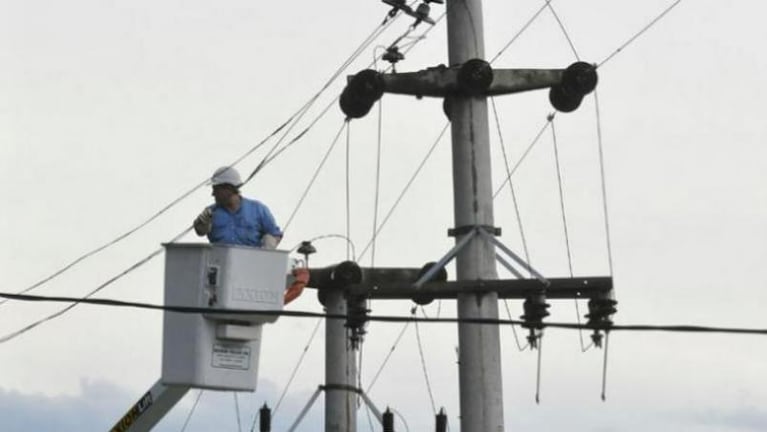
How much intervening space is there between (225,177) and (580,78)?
6084 mm

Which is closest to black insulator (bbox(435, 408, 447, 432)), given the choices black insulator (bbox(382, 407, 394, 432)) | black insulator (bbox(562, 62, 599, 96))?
black insulator (bbox(382, 407, 394, 432))

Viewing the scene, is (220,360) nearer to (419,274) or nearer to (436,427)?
(436,427)

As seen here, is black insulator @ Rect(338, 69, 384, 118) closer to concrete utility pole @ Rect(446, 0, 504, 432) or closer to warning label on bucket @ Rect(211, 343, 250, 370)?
concrete utility pole @ Rect(446, 0, 504, 432)

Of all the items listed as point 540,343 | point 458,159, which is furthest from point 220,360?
point 458,159

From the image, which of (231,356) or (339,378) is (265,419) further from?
(231,356)

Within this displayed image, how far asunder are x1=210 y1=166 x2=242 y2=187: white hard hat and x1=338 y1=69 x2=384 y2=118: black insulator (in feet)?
16.2

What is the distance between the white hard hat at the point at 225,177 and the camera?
14805mm

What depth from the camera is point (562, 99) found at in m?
19.9

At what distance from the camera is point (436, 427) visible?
20.2 m

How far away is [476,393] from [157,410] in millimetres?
4457

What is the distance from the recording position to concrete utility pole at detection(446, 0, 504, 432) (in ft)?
61.9

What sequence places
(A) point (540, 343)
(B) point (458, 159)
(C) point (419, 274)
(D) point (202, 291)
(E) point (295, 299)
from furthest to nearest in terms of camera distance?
(C) point (419, 274)
(B) point (458, 159)
(A) point (540, 343)
(E) point (295, 299)
(D) point (202, 291)

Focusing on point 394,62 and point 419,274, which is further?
point 419,274

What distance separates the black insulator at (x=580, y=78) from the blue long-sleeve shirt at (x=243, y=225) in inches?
230
